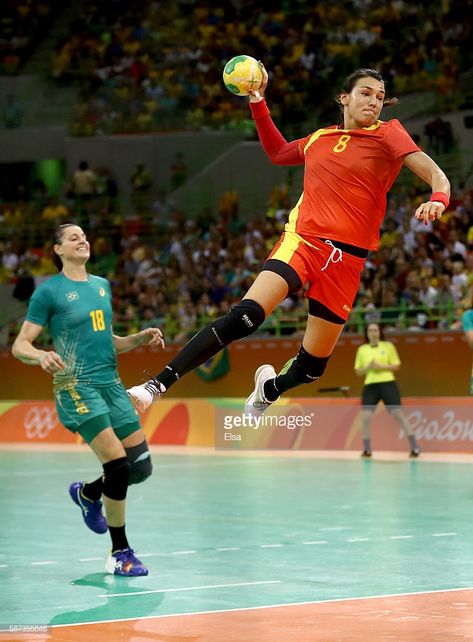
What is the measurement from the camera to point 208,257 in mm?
30328

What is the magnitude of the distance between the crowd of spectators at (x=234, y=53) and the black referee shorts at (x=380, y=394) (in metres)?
11.6

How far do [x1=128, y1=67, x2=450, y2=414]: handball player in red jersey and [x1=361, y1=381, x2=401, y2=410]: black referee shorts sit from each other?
41.9ft

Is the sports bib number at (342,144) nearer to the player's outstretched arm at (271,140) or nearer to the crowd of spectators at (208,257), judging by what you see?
the player's outstretched arm at (271,140)

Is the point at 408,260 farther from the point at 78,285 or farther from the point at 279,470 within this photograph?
the point at 78,285

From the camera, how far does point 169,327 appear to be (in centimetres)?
2897

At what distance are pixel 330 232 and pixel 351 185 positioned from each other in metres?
0.35

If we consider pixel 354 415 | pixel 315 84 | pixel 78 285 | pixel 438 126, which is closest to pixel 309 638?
pixel 78 285

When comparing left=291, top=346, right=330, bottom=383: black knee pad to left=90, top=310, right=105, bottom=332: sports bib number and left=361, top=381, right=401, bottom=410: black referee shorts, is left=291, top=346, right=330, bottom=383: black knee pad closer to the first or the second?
left=90, top=310, right=105, bottom=332: sports bib number

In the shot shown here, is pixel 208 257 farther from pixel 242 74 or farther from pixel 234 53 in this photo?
pixel 242 74

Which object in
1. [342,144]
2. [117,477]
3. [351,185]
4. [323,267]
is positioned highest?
[342,144]

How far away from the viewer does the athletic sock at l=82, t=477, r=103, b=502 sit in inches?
443

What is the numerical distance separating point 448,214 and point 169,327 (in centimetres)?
700

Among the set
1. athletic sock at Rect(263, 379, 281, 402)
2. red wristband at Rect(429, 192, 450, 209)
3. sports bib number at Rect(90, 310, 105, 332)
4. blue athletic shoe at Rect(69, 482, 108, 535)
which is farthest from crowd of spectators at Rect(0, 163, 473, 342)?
red wristband at Rect(429, 192, 450, 209)
